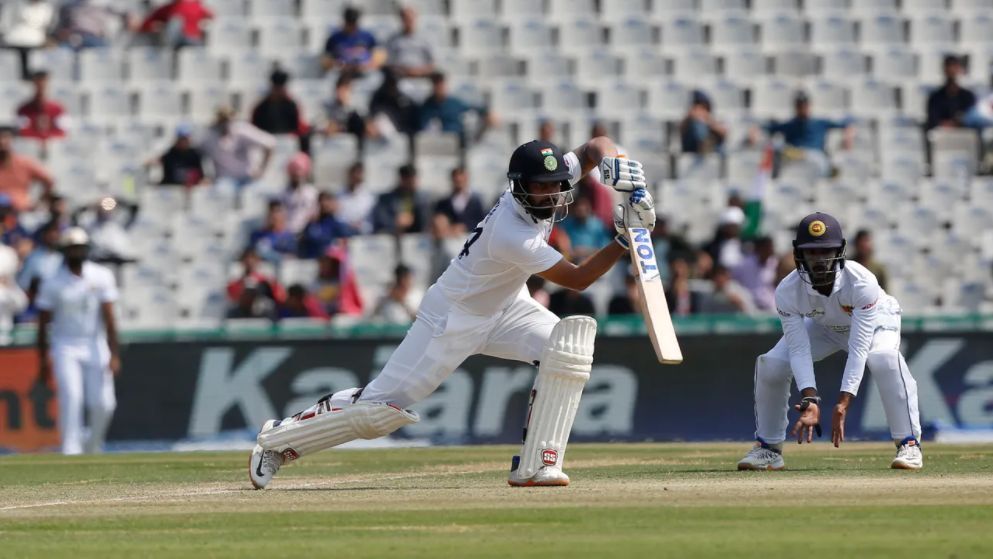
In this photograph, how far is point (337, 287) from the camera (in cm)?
1534

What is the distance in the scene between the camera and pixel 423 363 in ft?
26.4

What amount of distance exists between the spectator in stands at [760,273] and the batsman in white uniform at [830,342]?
5999 mm

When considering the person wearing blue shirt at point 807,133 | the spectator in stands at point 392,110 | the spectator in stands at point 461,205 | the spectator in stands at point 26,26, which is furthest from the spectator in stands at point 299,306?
the spectator in stands at point 26,26

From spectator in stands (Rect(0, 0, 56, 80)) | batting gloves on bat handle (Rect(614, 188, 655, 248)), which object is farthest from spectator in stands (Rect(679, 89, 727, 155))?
batting gloves on bat handle (Rect(614, 188, 655, 248))

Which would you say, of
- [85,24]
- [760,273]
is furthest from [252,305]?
[85,24]

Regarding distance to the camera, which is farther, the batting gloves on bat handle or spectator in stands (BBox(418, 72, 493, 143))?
spectator in stands (BBox(418, 72, 493, 143))

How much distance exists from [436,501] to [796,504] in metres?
1.58

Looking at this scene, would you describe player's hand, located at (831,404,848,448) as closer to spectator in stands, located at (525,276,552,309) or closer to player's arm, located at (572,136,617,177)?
player's arm, located at (572,136,617,177)

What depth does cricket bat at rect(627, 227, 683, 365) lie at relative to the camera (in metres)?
7.80

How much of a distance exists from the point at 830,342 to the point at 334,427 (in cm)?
281

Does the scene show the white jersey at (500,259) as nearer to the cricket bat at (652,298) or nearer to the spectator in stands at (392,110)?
the cricket bat at (652,298)

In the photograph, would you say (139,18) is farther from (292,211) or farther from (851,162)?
(851,162)

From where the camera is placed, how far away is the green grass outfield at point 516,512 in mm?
5957

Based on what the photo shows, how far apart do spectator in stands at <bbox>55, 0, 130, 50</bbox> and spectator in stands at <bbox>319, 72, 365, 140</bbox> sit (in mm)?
3143
